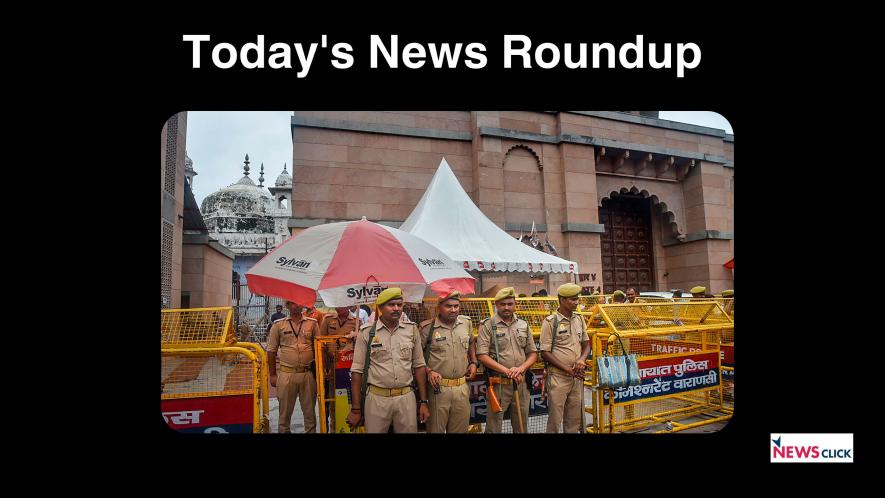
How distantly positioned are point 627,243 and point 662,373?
11.6 m

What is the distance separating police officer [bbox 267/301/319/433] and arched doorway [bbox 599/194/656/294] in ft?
41.4

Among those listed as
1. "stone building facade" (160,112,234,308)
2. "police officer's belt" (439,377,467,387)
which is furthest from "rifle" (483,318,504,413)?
"stone building facade" (160,112,234,308)

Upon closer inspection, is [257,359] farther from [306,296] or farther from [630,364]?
[630,364]

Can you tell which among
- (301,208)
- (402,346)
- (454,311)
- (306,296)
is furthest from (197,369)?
(301,208)

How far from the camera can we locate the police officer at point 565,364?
4.66 m

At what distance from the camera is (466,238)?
28.8 feet

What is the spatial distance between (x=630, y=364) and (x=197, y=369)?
4537mm

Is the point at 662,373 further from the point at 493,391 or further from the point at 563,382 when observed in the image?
the point at 493,391

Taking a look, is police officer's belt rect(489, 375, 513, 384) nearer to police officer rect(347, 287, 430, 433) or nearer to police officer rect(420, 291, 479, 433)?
police officer rect(420, 291, 479, 433)

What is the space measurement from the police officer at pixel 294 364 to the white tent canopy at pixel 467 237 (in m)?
3.38

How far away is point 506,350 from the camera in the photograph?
4672 millimetres

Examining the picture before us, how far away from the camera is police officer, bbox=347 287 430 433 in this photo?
384 centimetres

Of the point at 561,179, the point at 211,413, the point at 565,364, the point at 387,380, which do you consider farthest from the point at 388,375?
the point at 561,179

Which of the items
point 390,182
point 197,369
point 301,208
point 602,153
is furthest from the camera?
point 602,153
